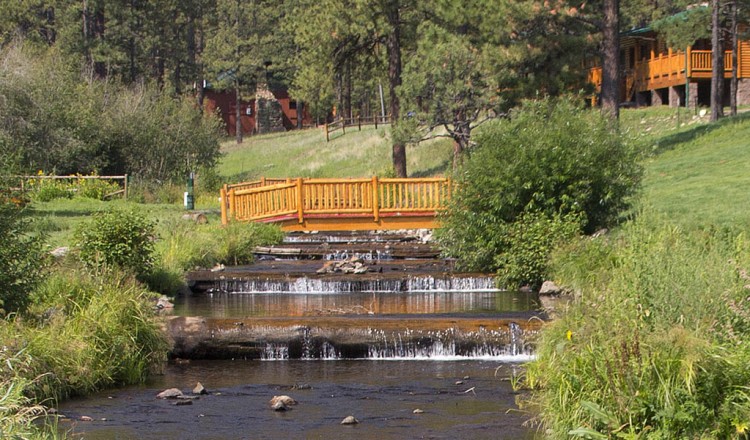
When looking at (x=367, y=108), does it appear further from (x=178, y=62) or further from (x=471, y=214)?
(x=471, y=214)

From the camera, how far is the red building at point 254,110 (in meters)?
80.9

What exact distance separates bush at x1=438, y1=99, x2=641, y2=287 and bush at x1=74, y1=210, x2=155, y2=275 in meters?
6.06

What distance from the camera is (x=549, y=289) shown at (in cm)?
1786

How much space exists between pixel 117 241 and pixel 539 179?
7415 millimetres

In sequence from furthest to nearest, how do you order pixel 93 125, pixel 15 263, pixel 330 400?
pixel 93 125
pixel 15 263
pixel 330 400

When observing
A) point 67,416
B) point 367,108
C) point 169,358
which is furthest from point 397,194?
point 367,108

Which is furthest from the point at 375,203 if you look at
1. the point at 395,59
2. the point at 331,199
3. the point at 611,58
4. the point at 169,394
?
the point at 169,394

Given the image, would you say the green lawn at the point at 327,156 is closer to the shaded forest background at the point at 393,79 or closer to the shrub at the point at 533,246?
the shaded forest background at the point at 393,79

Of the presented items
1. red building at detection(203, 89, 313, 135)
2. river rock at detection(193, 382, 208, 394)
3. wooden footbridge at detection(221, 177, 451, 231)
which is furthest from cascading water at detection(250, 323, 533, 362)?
red building at detection(203, 89, 313, 135)

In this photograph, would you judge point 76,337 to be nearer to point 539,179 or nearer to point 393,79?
point 539,179

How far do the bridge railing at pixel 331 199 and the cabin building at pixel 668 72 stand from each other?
60.2 feet

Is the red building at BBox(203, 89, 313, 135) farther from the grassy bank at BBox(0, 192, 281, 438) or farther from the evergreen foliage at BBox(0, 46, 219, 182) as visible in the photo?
the grassy bank at BBox(0, 192, 281, 438)

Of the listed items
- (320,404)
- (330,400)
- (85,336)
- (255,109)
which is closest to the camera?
(320,404)

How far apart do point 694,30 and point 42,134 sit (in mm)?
23239
